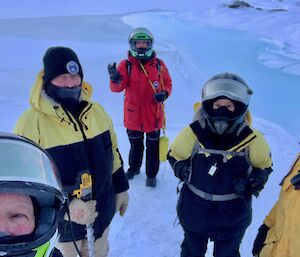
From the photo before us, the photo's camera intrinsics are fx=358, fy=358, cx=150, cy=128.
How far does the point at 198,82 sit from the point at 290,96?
1.98 metres

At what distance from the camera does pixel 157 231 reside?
346 centimetres

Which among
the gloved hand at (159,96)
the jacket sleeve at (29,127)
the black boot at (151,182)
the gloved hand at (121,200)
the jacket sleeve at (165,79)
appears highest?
the jacket sleeve at (29,127)

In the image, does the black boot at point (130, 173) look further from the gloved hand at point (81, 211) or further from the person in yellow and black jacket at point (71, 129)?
the gloved hand at point (81, 211)

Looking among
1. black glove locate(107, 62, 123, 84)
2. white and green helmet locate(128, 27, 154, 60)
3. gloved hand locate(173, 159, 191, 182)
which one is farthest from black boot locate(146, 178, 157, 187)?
gloved hand locate(173, 159, 191, 182)

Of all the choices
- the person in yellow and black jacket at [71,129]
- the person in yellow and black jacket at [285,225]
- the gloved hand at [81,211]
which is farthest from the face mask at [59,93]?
the person in yellow and black jacket at [285,225]

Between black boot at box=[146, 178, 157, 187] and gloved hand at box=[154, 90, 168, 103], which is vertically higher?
gloved hand at box=[154, 90, 168, 103]

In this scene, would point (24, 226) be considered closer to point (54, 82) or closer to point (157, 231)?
point (54, 82)

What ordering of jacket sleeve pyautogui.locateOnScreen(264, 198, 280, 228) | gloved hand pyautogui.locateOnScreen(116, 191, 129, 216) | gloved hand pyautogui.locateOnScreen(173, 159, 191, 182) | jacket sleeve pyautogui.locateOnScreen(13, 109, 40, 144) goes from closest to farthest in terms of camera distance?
jacket sleeve pyautogui.locateOnScreen(13, 109, 40, 144) → jacket sleeve pyautogui.locateOnScreen(264, 198, 280, 228) → gloved hand pyautogui.locateOnScreen(173, 159, 191, 182) → gloved hand pyautogui.locateOnScreen(116, 191, 129, 216)

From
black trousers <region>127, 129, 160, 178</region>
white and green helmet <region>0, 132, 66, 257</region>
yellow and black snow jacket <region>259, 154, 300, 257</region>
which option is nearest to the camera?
white and green helmet <region>0, 132, 66, 257</region>

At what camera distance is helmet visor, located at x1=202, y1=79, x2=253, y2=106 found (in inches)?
88.0

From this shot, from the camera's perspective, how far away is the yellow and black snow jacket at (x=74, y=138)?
2066 millimetres

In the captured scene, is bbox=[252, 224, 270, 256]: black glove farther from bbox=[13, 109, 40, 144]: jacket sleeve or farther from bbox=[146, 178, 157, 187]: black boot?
bbox=[146, 178, 157, 187]: black boot

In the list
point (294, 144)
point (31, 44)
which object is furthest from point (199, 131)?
point (31, 44)

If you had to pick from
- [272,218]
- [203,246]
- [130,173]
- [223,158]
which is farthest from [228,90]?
[130,173]
